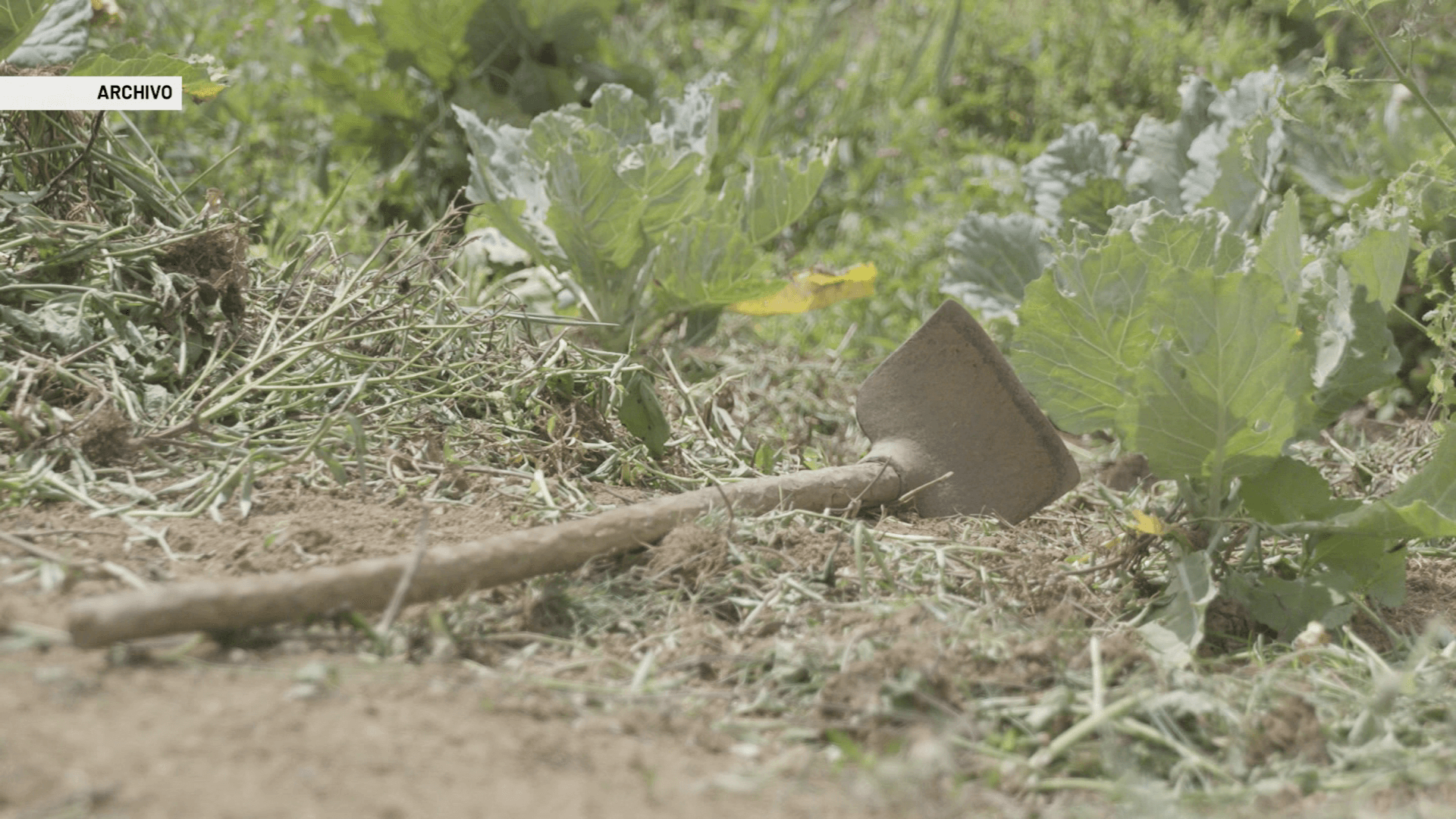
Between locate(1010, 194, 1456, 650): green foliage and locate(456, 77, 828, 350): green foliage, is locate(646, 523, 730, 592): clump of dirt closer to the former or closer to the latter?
locate(1010, 194, 1456, 650): green foliage

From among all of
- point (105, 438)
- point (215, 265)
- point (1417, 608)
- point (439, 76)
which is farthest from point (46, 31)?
point (1417, 608)

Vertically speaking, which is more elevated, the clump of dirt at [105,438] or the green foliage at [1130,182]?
the green foliage at [1130,182]

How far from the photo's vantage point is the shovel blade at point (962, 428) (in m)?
1.96

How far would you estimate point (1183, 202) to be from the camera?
2.47 meters

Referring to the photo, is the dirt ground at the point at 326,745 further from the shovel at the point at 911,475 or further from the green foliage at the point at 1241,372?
the green foliage at the point at 1241,372

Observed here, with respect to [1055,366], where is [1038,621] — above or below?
below

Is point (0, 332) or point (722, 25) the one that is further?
point (722, 25)

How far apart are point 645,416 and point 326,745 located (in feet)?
3.49

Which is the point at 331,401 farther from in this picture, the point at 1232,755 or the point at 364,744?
the point at 1232,755

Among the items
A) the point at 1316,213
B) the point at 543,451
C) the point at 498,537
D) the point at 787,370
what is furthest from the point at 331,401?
the point at 1316,213

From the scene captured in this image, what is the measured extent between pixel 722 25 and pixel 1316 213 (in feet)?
9.40

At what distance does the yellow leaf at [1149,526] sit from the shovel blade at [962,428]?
0.33 metres

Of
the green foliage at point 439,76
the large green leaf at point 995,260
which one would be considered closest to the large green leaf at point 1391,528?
the large green leaf at point 995,260

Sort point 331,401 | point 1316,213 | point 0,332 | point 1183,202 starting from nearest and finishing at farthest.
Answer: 1. point 0,332
2. point 331,401
3. point 1183,202
4. point 1316,213
